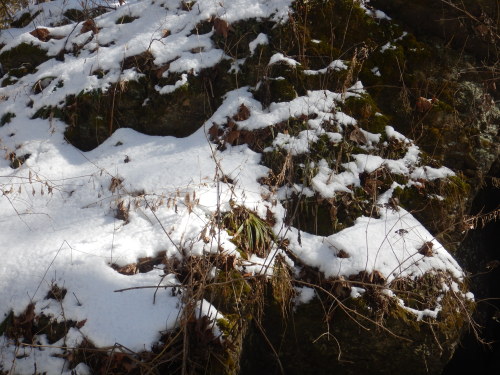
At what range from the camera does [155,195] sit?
3561mm

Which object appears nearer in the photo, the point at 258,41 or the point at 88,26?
the point at 258,41

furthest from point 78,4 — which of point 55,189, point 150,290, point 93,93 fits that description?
point 150,290

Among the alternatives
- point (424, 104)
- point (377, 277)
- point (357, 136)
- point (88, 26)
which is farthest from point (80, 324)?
point (88, 26)

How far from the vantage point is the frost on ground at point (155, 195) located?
9.04 ft

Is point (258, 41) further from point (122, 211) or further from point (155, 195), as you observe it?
point (122, 211)

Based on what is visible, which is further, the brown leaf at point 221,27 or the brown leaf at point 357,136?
the brown leaf at point 221,27

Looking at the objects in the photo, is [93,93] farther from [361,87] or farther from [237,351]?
[237,351]

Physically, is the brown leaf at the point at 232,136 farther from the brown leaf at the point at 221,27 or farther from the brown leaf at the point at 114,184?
the brown leaf at the point at 221,27

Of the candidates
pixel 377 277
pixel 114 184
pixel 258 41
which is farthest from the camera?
pixel 258 41

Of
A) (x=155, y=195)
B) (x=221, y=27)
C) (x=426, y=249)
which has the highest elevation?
(x=221, y=27)

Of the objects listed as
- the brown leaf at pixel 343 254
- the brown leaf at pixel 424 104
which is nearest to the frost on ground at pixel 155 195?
the brown leaf at pixel 343 254

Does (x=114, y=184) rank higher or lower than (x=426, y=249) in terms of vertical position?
higher

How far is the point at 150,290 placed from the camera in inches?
110

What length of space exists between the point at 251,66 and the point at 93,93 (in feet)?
6.06
